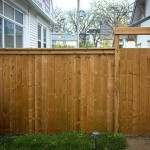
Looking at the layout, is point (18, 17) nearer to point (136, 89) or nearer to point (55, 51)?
point (55, 51)

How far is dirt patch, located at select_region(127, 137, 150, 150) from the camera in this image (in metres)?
5.90

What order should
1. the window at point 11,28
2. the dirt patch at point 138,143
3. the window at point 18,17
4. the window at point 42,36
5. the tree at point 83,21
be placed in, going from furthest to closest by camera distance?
1. the tree at point 83,21
2. the window at point 42,36
3. the window at point 18,17
4. the window at point 11,28
5. the dirt patch at point 138,143

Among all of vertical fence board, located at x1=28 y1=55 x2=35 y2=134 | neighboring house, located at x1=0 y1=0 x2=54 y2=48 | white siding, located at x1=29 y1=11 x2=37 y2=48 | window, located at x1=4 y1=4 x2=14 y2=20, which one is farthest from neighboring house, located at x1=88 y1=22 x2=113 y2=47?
vertical fence board, located at x1=28 y1=55 x2=35 y2=134

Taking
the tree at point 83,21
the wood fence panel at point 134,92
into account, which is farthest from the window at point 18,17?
the tree at point 83,21

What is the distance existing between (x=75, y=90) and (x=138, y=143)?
1745 mm

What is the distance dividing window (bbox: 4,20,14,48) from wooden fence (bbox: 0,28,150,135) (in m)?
3.97

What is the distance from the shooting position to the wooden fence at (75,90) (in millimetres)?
6445

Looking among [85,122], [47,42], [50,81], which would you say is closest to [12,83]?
[50,81]

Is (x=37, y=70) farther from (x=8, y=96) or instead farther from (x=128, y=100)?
(x=128, y=100)

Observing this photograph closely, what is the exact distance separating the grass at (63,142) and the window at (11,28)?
4.44 metres

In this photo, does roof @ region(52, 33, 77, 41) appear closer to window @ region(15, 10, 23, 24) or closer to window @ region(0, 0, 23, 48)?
window @ region(15, 10, 23, 24)

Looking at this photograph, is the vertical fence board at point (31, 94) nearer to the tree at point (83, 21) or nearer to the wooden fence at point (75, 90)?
the wooden fence at point (75, 90)

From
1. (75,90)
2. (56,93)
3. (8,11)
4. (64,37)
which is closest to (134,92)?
(75,90)

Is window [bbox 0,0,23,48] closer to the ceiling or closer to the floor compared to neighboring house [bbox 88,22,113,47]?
closer to the floor
